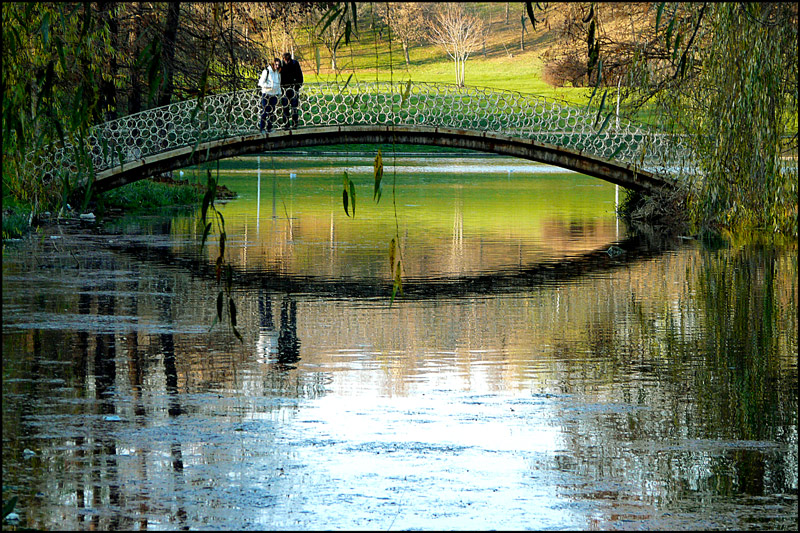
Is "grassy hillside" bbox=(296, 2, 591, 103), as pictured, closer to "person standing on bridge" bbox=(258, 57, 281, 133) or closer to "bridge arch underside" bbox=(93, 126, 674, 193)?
"bridge arch underside" bbox=(93, 126, 674, 193)

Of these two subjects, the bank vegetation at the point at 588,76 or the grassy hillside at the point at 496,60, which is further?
the grassy hillside at the point at 496,60

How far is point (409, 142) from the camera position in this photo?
27953 mm

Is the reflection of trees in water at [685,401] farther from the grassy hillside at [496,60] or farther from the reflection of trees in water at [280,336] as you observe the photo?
the grassy hillside at [496,60]

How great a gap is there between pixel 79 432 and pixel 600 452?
3495 mm

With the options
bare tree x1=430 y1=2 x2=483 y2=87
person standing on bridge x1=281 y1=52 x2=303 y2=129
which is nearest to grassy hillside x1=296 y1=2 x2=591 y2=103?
bare tree x1=430 y1=2 x2=483 y2=87

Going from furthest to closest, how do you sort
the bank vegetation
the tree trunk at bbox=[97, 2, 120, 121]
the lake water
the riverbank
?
1. the riverbank
2. the tree trunk at bbox=[97, 2, 120, 121]
3. the bank vegetation
4. the lake water

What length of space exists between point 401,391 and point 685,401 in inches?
88.4

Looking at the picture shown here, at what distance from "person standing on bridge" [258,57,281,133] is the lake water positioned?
22.3 feet

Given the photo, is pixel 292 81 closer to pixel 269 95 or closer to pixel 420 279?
pixel 269 95

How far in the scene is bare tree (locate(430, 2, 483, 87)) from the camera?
10331 cm

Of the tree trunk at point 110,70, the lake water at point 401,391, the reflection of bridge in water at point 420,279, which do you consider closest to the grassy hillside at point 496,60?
the tree trunk at point 110,70

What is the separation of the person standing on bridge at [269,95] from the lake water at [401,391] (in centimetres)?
681

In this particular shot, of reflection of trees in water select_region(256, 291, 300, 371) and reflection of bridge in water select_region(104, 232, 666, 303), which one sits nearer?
reflection of trees in water select_region(256, 291, 300, 371)

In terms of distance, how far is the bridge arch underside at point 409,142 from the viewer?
2786 centimetres
